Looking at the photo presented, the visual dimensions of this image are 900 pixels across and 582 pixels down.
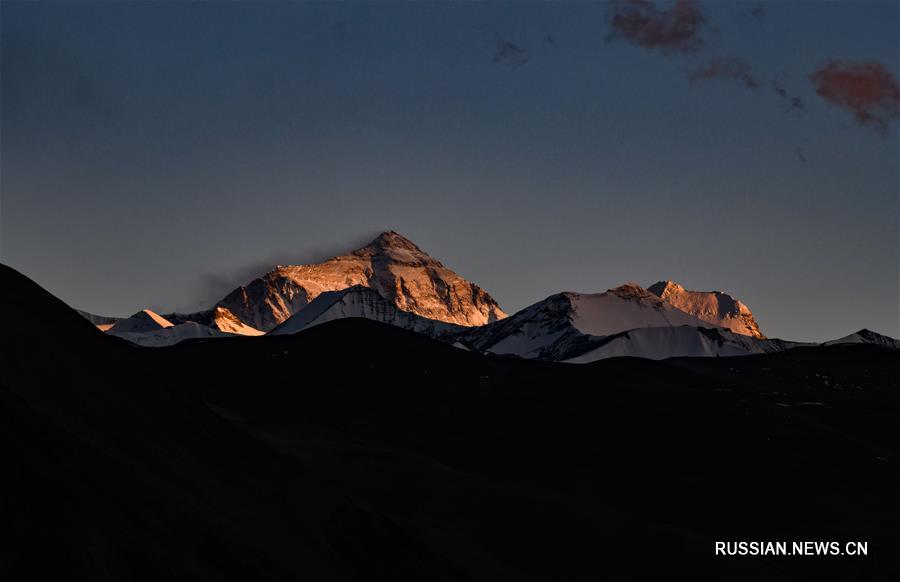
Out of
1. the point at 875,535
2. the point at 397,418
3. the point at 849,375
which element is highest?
the point at 849,375

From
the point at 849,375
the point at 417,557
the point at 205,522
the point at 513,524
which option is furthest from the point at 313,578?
the point at 849,375

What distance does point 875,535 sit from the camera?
231 feet

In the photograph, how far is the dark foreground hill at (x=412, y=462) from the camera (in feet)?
137

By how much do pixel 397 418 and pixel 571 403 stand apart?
13947 mm

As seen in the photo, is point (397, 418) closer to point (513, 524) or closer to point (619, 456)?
point (619, 456)

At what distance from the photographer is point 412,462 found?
8131cm

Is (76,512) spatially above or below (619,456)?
below

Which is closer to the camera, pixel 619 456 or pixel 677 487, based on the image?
pixel 677 487

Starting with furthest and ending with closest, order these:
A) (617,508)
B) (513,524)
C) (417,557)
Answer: (617,508), (513,524), (417,557)

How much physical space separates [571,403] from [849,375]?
48.0 metres

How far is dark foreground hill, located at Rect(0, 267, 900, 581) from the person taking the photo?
137 ft

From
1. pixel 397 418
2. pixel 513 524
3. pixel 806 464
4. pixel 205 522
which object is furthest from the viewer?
pixel 397 418

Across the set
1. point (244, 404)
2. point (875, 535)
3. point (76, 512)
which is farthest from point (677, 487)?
point (76, 512)

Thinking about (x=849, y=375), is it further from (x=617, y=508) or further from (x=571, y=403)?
(x=617, y=508)
